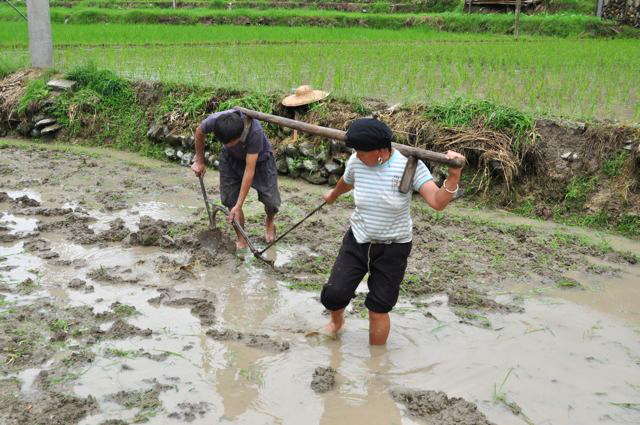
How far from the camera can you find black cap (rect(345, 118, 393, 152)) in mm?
2748

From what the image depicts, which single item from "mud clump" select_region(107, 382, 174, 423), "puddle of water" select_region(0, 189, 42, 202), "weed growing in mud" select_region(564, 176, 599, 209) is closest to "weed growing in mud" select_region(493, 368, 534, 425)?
"mud clump" select_region(107, 382, 174, 423)

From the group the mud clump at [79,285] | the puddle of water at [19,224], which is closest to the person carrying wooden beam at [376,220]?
the mud clump at [79,285]

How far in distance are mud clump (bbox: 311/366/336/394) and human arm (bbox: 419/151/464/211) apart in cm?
91

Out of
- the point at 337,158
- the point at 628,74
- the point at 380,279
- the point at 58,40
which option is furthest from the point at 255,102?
the point at 58,40

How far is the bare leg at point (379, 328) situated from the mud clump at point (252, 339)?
1.41 ft

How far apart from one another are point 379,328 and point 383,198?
0.70 metres

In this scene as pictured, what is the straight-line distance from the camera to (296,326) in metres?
3.53

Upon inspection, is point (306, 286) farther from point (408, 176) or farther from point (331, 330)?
point (408, 176)

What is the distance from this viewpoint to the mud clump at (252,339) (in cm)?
325

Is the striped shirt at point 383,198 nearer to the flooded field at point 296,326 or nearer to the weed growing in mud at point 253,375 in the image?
the flooded field at point 296,326

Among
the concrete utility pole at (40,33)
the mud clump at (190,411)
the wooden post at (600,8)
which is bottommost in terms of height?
the mud clump at (190,411)

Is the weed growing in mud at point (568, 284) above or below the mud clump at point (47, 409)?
above

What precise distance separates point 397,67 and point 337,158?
2.81m

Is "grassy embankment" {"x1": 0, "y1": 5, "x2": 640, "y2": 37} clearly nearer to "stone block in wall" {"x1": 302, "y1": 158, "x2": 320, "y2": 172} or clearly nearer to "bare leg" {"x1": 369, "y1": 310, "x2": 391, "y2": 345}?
"stone block in wall" {"x1": 302, "y1": 158, "x2": 320, "y2": 172}
